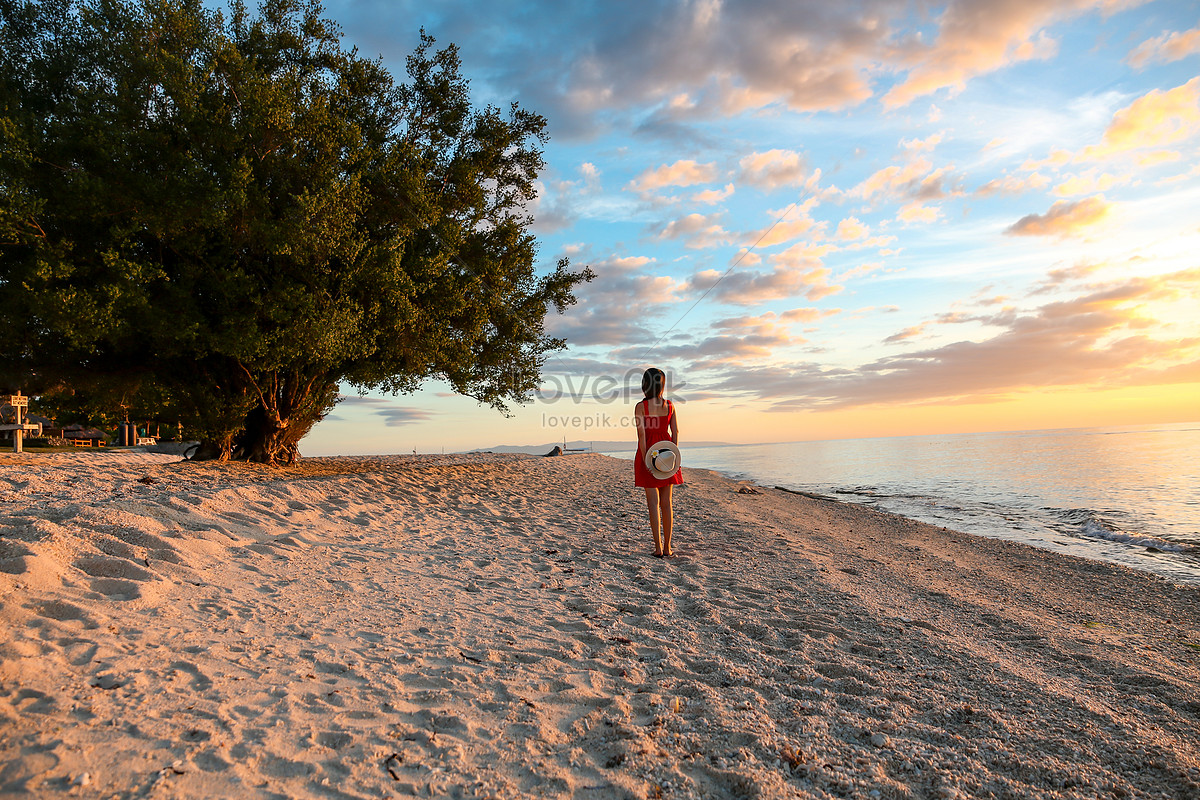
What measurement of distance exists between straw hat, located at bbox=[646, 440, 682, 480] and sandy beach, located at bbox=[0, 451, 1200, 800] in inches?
41.9

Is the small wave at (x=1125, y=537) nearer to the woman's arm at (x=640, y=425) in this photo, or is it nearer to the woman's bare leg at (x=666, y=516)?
the woman's bare leg at (x=666, y=516)

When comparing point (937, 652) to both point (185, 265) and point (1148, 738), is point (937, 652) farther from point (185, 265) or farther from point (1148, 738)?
point (185, 265)

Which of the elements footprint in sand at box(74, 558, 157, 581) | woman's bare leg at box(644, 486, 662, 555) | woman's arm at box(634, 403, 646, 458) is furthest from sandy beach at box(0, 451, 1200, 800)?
woman's arm at box(634, 403, 646, 458)

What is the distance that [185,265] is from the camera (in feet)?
35.6

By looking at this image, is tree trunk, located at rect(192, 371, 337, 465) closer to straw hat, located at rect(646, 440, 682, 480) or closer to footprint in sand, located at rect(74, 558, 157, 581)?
footprint in sand, located at rect(74, 558, 157, 581)

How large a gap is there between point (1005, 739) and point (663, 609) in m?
2.57

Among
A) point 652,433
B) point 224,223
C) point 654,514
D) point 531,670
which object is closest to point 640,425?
point 652,433

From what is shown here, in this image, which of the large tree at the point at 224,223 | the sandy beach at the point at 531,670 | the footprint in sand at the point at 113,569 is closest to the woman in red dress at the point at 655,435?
the sandy beach at the point at 531,670

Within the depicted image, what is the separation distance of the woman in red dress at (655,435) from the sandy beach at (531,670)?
494 millimetres

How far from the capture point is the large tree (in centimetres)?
977

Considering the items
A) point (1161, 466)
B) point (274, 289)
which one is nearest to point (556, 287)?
point (274, 289)

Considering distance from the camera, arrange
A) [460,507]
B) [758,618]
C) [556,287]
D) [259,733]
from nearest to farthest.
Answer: [259,733] < [758,618] < [460,507] < [556,287]

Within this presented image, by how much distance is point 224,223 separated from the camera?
Result: 34.4 feet

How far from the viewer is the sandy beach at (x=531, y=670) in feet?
8.08
